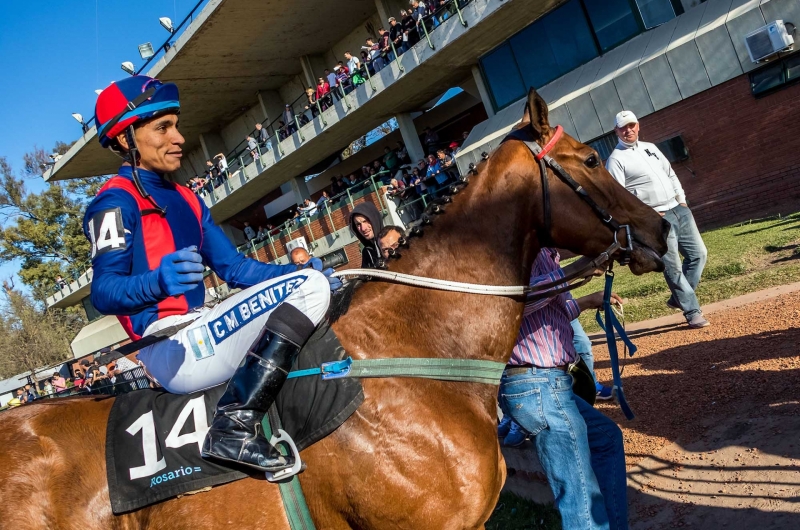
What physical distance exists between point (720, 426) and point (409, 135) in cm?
2010

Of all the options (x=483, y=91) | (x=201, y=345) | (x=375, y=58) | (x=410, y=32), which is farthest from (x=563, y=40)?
(x=201, y=345)

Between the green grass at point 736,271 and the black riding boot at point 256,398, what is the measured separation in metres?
6.82

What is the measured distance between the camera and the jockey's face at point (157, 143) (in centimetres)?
301

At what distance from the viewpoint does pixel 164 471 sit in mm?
2584

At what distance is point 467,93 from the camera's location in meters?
22.6

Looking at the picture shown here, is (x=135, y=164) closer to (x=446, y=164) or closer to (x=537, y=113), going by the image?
(x=537, y=113)

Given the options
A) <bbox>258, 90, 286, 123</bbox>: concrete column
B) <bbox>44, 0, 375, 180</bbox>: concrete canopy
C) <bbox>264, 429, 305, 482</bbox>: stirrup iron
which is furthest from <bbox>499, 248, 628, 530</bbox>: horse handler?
<bbox>258, 90, 286, 123</bbox>: concrete column

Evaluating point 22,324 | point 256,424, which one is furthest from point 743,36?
point 22,324

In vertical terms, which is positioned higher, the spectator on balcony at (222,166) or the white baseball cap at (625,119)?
the spectator on balcony at (222,166)

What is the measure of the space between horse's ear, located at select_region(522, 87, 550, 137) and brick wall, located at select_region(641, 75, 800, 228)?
12.1m

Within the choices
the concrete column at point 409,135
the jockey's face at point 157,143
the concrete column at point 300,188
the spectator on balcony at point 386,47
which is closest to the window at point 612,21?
the spectator on balcony at point 386,47

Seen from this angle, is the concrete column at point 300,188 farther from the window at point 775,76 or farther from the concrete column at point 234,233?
the window at point 775,76

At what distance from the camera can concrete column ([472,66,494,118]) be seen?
19.8 metres

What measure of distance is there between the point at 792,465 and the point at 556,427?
5.49 ft
